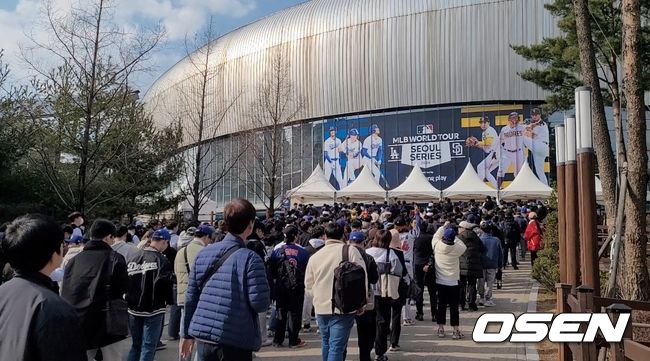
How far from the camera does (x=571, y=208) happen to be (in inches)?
259

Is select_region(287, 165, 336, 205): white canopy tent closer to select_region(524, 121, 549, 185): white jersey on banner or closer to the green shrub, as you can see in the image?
the green shrub

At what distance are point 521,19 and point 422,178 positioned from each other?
1654 centimetres

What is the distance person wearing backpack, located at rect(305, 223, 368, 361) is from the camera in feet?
18.6

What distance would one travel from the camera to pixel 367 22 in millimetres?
41188

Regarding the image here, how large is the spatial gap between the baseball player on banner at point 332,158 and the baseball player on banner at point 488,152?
940 centimetres

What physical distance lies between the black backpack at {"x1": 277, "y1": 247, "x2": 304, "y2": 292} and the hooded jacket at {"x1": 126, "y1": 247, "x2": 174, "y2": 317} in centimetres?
213

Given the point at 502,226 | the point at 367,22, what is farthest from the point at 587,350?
the point at 367,22

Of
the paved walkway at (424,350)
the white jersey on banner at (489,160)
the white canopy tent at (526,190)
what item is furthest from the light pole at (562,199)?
the white jersey on banner at (489,160)

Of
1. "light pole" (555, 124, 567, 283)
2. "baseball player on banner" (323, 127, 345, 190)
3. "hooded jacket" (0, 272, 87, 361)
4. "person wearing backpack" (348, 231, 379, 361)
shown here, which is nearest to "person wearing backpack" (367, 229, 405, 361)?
"person wearing backpack" (348, 231, 379, 361)

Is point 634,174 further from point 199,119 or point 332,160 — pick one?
point 332,160

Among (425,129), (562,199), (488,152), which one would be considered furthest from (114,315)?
(425,129)

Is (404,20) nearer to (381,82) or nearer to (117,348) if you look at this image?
(381,82)

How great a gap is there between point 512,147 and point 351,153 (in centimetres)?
1123

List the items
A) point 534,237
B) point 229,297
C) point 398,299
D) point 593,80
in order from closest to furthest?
point 229,297 → point 398,299 → point 593,80 → point 534,237
